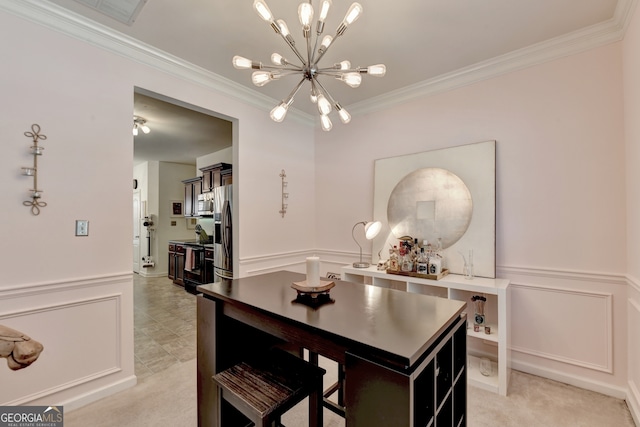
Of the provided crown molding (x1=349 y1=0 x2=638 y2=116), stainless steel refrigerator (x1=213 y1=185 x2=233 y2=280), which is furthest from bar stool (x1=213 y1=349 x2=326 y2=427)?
crown molding (x1=349 y1=0 x2=638 y2=116)

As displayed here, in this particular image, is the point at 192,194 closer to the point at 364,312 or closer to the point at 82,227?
the point at 82,227

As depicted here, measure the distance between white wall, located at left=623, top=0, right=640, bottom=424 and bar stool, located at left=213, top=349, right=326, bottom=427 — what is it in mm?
2108

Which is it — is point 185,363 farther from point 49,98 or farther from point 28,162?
point 49,98

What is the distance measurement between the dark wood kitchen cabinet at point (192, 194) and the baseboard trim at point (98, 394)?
401cm

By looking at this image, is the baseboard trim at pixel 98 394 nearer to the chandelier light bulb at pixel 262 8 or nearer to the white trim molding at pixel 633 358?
the chandelier light bulb at pixel 262 8

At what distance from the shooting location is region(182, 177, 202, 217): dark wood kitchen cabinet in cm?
576

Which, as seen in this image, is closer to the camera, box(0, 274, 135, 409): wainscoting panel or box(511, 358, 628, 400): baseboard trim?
box(0, 274, 135, 409): wainscoting panel

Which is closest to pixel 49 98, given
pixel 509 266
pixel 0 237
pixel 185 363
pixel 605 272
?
pixel 0 237

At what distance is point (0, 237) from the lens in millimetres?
1714

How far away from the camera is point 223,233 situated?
399cm

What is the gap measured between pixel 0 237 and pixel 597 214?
410 cm

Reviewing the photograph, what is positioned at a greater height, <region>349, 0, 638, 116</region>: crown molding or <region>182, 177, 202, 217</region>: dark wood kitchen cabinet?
<region>349, 0, 638, 116</region>: crown molding

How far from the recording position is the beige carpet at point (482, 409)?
182cm

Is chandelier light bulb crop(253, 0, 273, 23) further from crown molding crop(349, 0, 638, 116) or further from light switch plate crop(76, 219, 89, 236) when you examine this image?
crown molding crop(349, 0, 638, 116)
